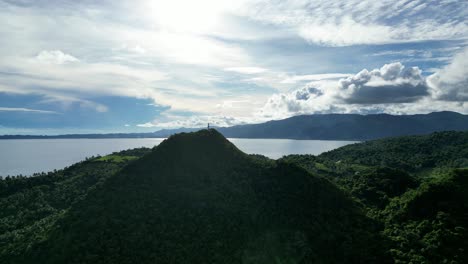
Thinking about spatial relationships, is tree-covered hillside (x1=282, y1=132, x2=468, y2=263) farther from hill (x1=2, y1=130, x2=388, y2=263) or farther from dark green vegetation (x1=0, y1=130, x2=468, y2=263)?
hill (x1=2, y1=130, x2=388, y2=263)

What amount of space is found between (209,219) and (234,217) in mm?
4436

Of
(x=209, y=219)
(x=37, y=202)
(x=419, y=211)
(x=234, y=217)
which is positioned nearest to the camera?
(x=419, y=211)

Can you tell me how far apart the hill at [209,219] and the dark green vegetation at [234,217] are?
0.59 feet

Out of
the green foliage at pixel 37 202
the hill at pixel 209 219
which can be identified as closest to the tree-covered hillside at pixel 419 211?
the hill at pixel 209 219

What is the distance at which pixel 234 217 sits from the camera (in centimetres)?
5675

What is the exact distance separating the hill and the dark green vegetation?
0.18m

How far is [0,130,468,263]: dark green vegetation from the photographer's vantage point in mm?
47375

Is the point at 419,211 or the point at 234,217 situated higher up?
the point at 419,211

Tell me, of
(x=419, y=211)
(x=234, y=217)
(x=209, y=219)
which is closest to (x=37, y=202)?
(x=209, y=219)

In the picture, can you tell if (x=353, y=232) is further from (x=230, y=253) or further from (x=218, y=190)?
(x=218, y=190)

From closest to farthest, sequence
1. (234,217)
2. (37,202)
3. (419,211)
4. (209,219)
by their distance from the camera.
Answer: (419,211), (209,219), (234,217), (37,202)

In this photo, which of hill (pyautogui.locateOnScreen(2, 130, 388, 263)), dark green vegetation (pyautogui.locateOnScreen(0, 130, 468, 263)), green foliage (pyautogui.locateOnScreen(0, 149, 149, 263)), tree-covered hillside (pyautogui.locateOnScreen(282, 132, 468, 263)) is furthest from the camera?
green foliage (pyautogui.locateOnScreen(0, 149, 149, 263))

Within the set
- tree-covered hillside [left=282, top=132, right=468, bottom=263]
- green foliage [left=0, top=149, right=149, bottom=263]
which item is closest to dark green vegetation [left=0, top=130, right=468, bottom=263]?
tree-covered hillside [left=282, top=132, right=468, bottom=263]

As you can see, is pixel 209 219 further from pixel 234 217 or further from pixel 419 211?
pixel 419 211
